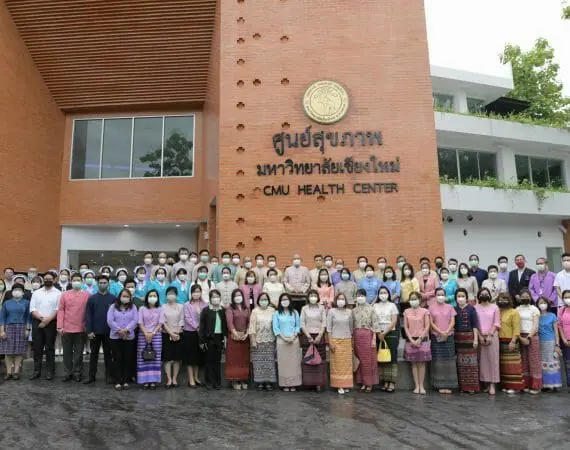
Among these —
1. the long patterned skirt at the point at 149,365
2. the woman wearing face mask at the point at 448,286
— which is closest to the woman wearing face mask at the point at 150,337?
the long patterned skirt at the point at 149,365

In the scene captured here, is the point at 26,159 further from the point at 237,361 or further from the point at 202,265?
the point at 237,361

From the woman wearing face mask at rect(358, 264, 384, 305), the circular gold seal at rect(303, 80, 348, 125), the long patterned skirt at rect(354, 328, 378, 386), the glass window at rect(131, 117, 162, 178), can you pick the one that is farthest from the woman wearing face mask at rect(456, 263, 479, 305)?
the glass window at rect(131, 117, 162, 178)

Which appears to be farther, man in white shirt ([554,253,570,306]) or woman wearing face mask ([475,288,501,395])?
man in white shirt ([554,253,570,306])

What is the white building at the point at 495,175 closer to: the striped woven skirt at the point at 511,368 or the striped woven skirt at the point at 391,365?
the striped woven skirt at the point at 511,368

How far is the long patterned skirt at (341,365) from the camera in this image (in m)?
6.92

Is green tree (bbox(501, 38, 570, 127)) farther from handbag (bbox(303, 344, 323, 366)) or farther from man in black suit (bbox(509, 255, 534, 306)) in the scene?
handbag (bbox(303, 344, 323, 366))

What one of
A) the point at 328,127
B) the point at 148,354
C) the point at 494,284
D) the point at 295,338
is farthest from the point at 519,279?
the point at 148,354

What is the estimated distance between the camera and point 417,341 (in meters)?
6.96

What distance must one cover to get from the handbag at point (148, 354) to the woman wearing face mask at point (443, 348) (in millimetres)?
3899

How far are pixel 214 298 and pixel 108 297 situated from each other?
1637 millimetres

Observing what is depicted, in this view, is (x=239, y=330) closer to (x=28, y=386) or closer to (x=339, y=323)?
(x=339, y=323)

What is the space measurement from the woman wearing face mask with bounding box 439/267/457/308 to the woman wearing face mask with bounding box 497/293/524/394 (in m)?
0.76

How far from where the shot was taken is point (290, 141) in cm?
1063

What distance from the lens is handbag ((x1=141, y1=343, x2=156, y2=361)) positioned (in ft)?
22.6
